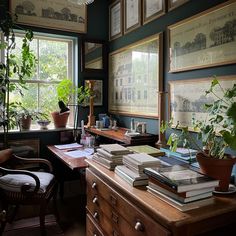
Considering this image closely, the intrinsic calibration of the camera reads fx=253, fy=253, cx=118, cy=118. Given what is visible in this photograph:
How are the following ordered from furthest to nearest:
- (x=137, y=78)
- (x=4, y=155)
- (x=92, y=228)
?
(x=137, y=78) → (x=4, y=155) → (x=92, y=228)

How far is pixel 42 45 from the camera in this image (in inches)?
128

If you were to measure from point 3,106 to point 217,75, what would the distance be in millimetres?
2230

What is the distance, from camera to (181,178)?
113 centimetres

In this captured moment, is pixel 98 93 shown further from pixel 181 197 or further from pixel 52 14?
pixel 181 197

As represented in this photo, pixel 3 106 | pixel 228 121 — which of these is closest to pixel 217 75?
pixel 228 121

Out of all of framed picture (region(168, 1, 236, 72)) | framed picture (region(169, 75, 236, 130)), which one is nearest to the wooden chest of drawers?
framed picture (region(169, 75, 236, 130))

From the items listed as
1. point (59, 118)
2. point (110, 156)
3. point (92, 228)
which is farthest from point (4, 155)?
point (110, 156)

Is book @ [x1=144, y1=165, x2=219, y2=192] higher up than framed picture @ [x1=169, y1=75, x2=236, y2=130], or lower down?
lower down

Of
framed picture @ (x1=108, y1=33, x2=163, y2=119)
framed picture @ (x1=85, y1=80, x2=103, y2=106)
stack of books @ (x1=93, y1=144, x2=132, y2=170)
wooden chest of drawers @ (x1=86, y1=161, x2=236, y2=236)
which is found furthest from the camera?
framed picture @ (x1=85, y1=80, x2=103, y2=106)

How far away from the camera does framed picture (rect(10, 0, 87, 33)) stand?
9.75 ft

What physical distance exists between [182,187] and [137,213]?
0.91 ft

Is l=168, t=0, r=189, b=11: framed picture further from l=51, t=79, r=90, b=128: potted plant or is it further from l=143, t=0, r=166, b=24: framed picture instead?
l=51, t=79, r=90, b=128: potted plant

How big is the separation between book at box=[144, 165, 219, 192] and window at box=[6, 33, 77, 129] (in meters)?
2.34

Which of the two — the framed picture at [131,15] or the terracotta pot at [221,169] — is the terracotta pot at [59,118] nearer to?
the framed picture at [131,15]
